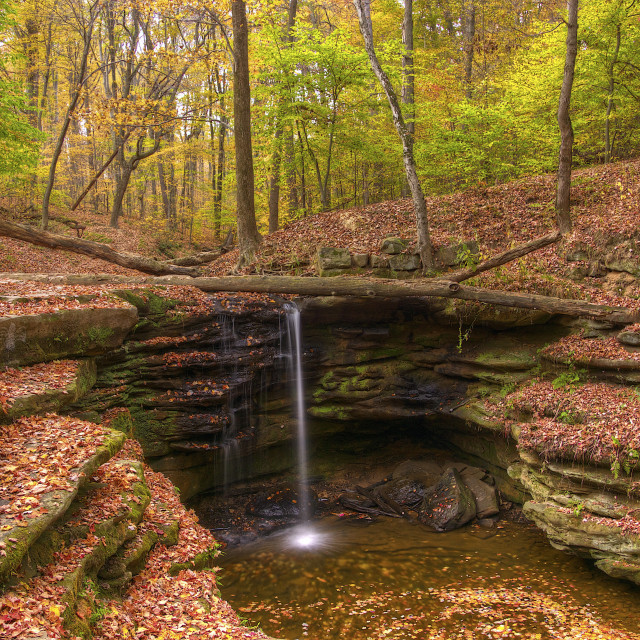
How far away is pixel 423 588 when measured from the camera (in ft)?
23.5

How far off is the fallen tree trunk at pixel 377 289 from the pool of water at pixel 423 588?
4.43m

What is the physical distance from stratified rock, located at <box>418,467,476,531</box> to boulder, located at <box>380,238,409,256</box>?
A: 5.64 metres

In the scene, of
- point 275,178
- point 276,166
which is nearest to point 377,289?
point 276,166

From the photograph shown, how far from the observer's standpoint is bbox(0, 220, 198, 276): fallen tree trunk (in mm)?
13328

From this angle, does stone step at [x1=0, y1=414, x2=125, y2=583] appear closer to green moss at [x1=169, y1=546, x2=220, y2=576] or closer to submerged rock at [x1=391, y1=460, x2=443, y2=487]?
green moss at [x1=169, y1=546, x2=220, y2=576]

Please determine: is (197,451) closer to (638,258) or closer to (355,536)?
(355,536)

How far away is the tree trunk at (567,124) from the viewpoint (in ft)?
36.3

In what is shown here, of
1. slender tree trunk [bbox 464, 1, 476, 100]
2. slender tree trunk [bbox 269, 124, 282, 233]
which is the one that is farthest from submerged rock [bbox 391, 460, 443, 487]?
slender tree trunk [bbox 464, 1, 476, 100]

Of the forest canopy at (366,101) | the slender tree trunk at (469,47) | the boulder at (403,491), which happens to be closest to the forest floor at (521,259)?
the forest canopy at (366,101)

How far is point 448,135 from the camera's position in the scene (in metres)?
15.2

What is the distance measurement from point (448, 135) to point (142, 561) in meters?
14.5

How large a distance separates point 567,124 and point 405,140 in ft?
12.4

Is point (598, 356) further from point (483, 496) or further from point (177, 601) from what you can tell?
point (177, 601)

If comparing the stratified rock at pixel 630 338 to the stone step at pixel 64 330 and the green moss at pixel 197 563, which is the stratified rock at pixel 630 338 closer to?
the green moss at pixel 197 563
